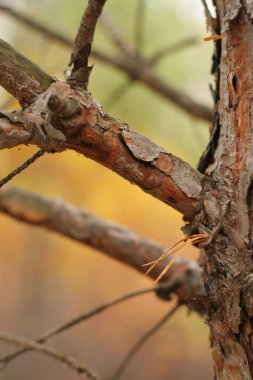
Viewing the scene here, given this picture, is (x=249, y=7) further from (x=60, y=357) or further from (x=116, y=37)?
(x=116, y=37)

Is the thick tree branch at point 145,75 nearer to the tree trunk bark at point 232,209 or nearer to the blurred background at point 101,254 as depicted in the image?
the tree trunk bark at point 232,209

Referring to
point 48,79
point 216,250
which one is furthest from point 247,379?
point 48,79

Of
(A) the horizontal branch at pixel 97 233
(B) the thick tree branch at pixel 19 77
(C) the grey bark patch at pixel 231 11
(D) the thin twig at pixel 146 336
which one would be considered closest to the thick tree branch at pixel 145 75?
(A) the horizontal branch at pixel 97 233

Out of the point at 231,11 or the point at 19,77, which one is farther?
the point at 231,11

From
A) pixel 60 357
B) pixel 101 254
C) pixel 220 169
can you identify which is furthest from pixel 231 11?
pixel 101 254

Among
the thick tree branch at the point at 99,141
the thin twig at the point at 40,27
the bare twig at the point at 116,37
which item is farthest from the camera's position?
the bare twig at the point at 116,37

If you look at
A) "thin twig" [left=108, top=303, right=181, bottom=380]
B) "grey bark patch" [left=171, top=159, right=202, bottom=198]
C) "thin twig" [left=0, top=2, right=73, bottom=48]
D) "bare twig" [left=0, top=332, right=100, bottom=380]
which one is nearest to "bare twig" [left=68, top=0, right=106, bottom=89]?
"grey bark patch" [left=171, top=159, right=202, bottom=198]
